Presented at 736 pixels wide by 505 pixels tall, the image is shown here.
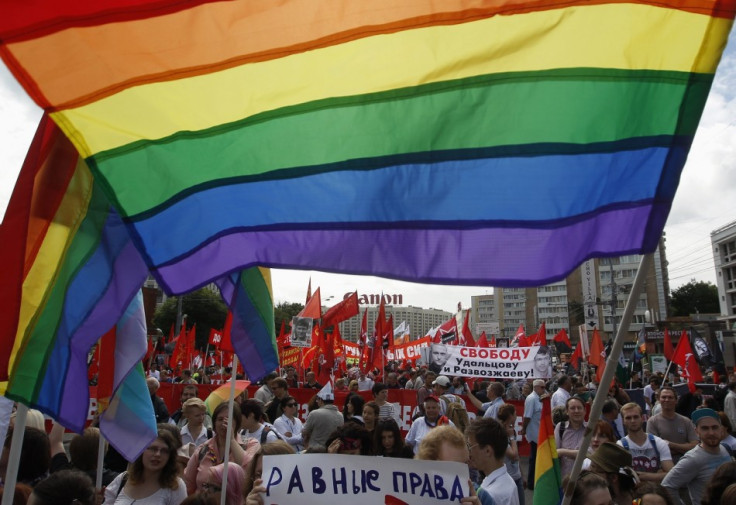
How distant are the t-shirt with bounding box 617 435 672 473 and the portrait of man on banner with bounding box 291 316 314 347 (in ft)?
32.0

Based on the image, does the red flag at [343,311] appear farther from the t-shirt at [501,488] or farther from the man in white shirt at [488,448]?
the t-shirt at [501,488]

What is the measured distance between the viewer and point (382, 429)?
18.2 feet

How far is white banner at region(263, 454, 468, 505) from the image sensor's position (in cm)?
300

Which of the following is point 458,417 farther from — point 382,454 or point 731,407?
point 731,407

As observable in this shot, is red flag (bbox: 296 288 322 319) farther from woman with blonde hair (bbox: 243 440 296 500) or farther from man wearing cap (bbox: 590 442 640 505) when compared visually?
man wearing cap (bbox: 590 442 640 505)

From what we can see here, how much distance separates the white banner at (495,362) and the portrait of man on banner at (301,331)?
3.37 metres

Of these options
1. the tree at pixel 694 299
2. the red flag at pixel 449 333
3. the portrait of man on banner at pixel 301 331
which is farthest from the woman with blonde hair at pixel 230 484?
the tree at pixel 694 299

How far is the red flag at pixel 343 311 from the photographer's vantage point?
17.1 metres

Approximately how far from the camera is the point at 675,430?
716cm

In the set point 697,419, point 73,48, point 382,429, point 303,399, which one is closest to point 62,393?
point 73,48

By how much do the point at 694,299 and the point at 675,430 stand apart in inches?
4116

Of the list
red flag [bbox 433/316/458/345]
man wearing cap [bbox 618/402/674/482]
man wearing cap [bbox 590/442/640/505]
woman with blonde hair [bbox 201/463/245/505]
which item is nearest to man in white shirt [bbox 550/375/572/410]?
man wearing cap [bbox 618/402/674/482]

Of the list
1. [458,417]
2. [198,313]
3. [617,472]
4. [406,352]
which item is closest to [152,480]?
[617,472]

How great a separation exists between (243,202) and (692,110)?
186 centimetres
